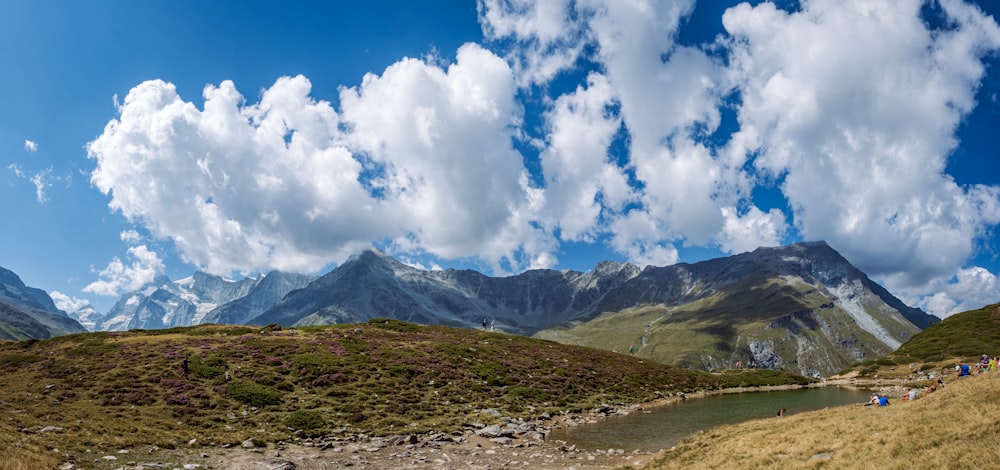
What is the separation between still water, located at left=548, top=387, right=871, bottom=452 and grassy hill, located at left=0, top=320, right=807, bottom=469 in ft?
23.0

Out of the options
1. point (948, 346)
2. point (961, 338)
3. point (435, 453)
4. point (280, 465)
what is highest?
point (961, 338)

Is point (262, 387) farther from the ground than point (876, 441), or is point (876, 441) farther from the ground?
point (262, 387)

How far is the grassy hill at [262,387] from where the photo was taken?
34.1 metres

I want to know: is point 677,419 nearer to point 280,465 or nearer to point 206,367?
point 280,465

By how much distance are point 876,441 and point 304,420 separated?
39200 millimetres

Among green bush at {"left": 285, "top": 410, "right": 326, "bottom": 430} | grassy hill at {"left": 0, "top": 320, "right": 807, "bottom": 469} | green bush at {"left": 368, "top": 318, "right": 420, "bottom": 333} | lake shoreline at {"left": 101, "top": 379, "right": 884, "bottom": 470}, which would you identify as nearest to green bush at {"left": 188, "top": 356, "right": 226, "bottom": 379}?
grassy hill at {"left": 0, "top": 320, "right": 807, "bottom": 469}

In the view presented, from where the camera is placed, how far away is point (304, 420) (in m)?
40.3

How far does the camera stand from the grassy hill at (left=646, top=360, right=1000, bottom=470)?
17.9 metres

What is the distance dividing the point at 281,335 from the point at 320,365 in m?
21.4

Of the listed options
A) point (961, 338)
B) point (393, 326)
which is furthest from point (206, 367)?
point (961, 338)

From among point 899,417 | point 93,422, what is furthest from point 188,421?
point 899,417

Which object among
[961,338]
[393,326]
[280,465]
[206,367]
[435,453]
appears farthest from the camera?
[961,338]

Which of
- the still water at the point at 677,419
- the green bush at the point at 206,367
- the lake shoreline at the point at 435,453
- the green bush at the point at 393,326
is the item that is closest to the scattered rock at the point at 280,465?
the lake shoreline at the point at 435,453

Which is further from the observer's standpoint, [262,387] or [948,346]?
[948,346]
